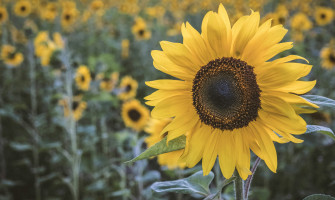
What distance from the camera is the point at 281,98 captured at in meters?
0.66

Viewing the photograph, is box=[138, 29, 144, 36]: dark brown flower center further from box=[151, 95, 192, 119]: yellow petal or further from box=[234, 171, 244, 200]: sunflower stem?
box=[234, 171, 244, 200]: sunflower stem

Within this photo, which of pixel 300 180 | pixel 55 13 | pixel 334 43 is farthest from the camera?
pixel 55 13

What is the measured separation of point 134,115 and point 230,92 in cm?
197

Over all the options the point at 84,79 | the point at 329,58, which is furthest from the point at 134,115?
the point at 329,58

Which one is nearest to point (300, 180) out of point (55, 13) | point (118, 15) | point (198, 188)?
point (198, 188)

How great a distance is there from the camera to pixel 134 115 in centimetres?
269

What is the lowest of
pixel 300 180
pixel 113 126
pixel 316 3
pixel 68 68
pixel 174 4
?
pixel 300 180

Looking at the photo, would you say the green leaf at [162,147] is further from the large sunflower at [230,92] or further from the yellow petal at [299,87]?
the yellow petal at [299,87]

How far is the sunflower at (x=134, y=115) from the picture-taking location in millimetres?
2598

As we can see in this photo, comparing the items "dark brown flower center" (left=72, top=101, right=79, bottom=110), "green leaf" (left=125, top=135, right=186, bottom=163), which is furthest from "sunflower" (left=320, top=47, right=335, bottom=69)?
"green leaf" (left=125, top=135, right=186, bottom=163)

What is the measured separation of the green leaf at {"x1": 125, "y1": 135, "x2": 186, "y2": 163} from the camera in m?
0.65

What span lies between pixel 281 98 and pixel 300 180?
197 cm

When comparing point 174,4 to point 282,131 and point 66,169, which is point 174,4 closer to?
point 66,169

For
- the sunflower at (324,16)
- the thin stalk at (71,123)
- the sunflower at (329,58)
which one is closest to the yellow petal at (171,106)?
the thin stalk at (71,123)
